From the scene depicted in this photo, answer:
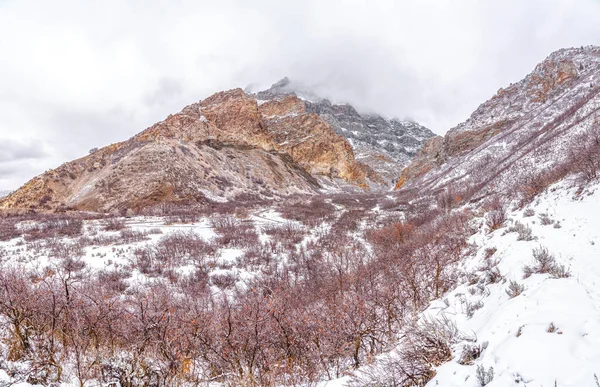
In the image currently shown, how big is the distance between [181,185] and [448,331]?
34564 mm

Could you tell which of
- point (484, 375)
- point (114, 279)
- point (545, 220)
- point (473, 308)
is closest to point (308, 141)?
point (114, 279)

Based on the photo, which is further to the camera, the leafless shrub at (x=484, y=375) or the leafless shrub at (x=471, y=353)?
the leafless shrub at (x=471, y=353)

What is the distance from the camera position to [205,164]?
44.0 meters

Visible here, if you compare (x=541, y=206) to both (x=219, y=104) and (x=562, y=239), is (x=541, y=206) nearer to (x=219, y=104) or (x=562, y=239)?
(x=562, y=239)

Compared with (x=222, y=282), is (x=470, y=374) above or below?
below

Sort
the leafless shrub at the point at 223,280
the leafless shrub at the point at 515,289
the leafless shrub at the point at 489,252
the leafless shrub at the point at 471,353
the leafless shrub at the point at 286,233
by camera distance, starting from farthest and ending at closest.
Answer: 1. the leafless shrub at the point at 286,233
2. the leafless shrub at the point at 223,280
3. the leafless shrub at the point at 489,252
4. the leafless shrub at the point at 515,289
5. the leafless shrub at the point at 471,353

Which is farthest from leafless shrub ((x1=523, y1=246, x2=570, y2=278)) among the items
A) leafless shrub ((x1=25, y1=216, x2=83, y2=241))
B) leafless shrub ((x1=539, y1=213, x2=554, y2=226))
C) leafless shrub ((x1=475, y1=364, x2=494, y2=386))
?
leafless shrub ((x1=25, y1=216, x2=83, y2=241))

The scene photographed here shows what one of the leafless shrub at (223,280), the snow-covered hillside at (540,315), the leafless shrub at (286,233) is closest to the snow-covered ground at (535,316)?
the snow-covered hillside at (540,315)

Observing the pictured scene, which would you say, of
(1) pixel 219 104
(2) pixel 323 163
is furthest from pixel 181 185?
(2) pixel 323 163

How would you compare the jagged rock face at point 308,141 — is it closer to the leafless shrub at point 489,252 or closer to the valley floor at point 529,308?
the leafless shrub at point 489,252

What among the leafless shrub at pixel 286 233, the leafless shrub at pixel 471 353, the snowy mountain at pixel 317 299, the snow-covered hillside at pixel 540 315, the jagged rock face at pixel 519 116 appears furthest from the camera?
the jagged rock face at pixel 519 116

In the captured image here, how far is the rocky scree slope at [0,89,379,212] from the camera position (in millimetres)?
32125

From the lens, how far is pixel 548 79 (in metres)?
52.3

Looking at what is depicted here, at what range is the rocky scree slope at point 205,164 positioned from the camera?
105ft
